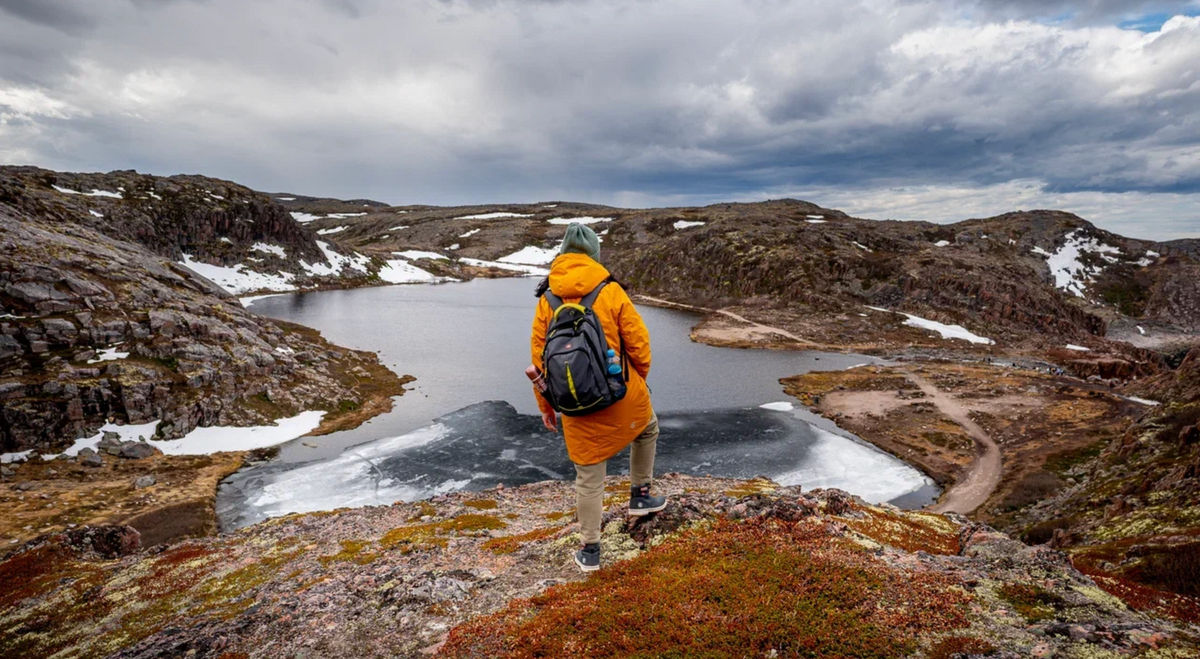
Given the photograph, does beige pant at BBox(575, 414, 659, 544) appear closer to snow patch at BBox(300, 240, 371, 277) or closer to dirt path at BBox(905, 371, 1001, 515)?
dirt path at BBox(905, 371, 1001, 515)

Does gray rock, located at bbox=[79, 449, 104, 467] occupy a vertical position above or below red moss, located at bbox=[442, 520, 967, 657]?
below

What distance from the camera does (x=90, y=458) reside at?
3309 centimetres

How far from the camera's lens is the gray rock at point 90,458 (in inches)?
1297

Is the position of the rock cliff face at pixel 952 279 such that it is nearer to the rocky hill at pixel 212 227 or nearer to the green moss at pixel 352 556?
the green moss at pixel 352 556

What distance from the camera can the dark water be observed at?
111 feet

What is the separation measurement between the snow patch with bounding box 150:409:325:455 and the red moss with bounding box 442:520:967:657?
3955 cm

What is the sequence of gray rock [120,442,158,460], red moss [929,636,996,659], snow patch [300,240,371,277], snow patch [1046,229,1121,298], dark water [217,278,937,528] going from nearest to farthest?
red moss [929,636,996,659] < dark water [217,278,937,528] < gray rock [120,442,158,460] < snow patch [1046,229,1121,298] < snow patch [300,240,371,277]

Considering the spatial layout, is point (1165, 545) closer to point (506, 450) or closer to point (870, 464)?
point (870, 464)

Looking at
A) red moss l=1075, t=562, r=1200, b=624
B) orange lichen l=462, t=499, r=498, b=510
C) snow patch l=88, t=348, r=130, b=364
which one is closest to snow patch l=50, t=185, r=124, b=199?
snow patch l=88, t=348, r=130, b=364

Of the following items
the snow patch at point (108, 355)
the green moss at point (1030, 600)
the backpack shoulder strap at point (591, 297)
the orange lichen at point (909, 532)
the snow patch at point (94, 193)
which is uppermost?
the snow patch at point (94, 193)

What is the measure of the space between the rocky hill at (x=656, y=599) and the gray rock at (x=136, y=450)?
23470mm

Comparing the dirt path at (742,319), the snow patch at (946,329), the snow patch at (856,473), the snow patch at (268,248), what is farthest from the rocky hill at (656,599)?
the snow patch at (268,248)

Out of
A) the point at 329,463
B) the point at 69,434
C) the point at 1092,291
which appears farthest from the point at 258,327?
the point at 1092,291

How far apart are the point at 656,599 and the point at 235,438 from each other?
43055mm
